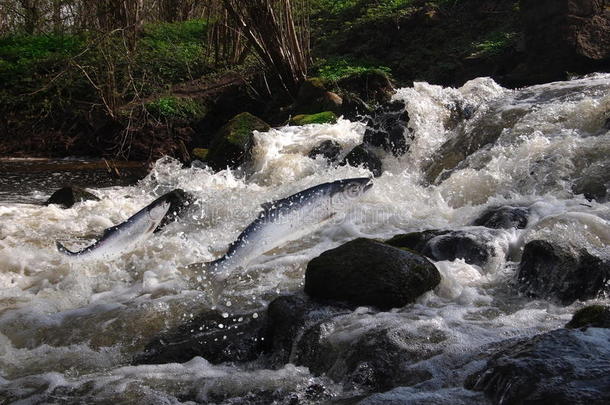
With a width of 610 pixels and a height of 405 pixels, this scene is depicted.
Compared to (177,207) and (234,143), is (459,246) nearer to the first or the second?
(177,207)

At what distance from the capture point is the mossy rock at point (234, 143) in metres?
12.2

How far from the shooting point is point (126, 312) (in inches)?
218

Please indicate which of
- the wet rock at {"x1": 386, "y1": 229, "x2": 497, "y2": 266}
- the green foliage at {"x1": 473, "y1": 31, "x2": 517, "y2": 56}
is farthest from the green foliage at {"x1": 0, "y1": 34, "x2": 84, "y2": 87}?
the wet rock at {"x1": 386, "y1": 229, "x2": 497, "y2": 266}

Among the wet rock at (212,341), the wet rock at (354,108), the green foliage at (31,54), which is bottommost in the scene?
the wet rock at (212,341)

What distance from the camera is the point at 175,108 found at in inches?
610

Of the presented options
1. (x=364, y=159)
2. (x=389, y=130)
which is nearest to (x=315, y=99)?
(x=389, y=130)

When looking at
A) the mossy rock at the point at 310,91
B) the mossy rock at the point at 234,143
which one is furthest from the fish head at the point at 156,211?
the mossy rock at the point at 310,91

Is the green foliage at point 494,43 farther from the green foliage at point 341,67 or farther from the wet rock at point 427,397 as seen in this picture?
the wet rock at point 427,397

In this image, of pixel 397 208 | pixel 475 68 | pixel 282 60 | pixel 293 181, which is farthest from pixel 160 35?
pixel 397 208

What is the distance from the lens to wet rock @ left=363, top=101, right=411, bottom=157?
35.5 feet

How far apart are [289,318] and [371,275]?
656mm

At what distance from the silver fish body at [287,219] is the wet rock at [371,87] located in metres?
7.53

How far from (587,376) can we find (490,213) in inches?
158

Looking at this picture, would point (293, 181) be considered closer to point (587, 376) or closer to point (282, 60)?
point (282, 60)
